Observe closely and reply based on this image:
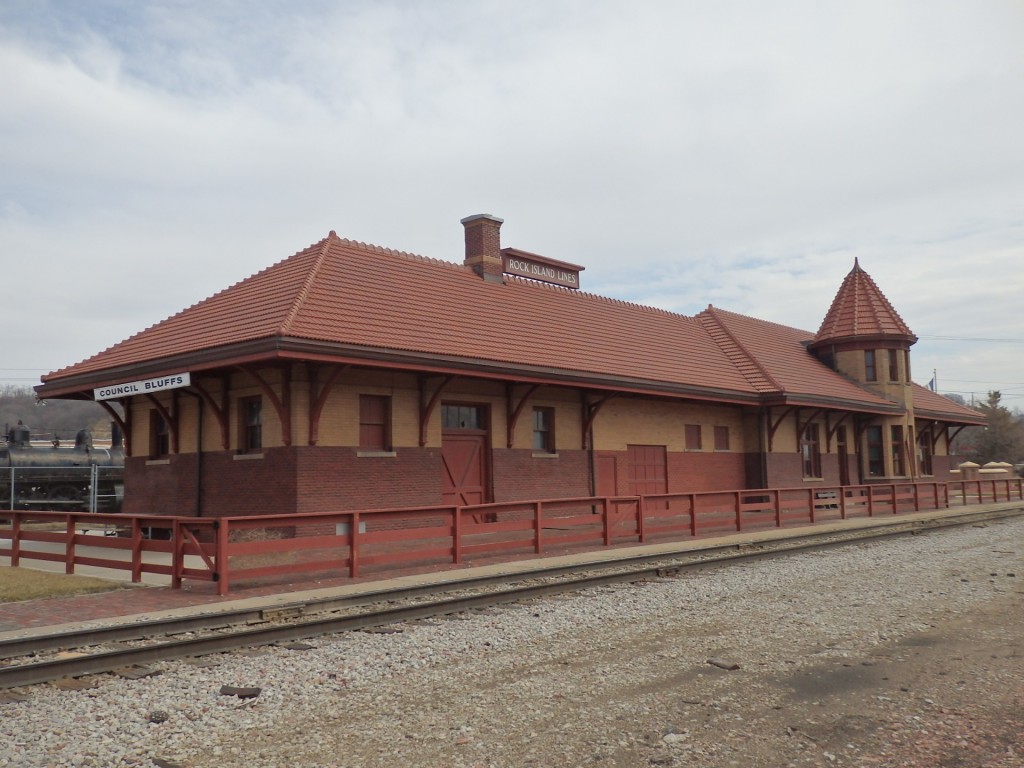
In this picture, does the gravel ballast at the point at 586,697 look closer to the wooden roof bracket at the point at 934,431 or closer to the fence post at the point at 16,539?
the fence post at the point at 16,539

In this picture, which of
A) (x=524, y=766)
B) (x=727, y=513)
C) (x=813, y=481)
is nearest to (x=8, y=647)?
(x=524, y=766)

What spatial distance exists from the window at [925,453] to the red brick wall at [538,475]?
2169 cm

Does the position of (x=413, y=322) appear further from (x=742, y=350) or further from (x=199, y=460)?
(x=742, y=350)

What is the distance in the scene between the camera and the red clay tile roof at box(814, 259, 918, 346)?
32.6m

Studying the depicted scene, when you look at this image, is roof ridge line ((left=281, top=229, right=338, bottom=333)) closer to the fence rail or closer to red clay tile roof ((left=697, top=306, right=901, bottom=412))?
the fence rail

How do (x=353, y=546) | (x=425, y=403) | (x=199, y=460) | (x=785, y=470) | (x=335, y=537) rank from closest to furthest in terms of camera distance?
1. (x=335, y=537)
2. (x=353, y=546)
3. (x=425, y=403)
4. (x=199, y=460)
5. (x=785, y=470)

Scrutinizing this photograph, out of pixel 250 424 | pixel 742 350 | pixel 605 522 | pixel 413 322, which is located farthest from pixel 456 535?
pixel 742 350

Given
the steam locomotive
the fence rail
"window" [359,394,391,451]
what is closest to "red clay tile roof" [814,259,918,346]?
the fence rail

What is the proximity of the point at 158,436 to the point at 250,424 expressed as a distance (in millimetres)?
3754

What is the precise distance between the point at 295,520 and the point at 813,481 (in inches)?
861

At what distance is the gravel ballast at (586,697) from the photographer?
5227 millimetres

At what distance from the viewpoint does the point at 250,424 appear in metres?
16.7

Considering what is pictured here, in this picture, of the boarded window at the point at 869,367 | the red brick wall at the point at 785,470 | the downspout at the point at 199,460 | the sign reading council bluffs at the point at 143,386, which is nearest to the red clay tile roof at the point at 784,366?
the boarded window at the point at 869,367

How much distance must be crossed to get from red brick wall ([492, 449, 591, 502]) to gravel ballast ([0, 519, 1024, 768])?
29.0ft
